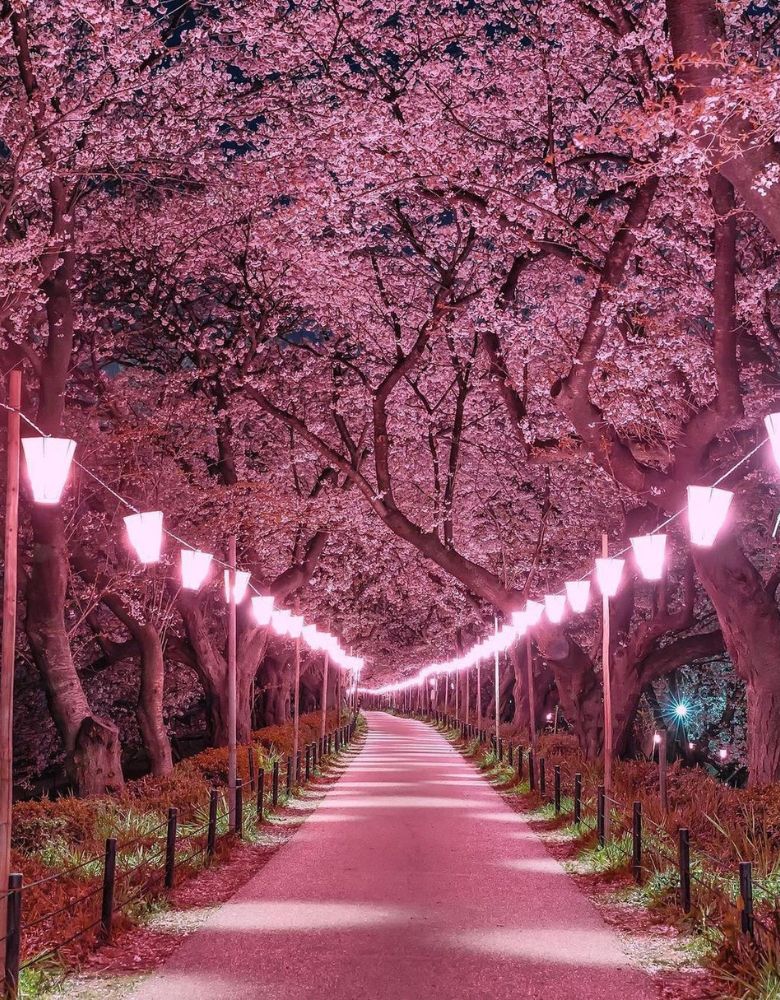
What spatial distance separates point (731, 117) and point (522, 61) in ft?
36.3

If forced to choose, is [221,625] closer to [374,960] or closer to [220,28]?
[220,28]

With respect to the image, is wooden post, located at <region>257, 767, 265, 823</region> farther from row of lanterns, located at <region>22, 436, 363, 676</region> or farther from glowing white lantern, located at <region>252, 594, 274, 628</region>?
glowing white lantern, located at <region>252, 594, 274, 628</region>

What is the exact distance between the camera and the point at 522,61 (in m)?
19.0

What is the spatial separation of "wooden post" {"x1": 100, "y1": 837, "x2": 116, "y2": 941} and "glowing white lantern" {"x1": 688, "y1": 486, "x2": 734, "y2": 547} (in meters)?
6.91

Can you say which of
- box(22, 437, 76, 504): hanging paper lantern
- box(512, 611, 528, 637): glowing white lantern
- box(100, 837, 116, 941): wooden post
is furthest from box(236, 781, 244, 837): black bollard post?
box(512, 611, 528, 637): glowing white lantern

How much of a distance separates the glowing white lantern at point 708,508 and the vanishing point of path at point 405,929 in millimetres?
4255

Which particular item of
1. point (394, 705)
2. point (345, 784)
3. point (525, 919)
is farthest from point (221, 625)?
point (394, 705)

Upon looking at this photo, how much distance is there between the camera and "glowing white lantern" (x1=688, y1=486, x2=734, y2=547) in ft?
39.4

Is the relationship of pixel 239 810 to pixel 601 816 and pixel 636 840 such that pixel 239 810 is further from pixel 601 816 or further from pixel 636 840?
pixel 636 840

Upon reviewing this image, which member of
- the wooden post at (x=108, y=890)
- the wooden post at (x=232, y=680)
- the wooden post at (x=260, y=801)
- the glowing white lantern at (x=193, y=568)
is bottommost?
the wooden post at (x=260, y=801)

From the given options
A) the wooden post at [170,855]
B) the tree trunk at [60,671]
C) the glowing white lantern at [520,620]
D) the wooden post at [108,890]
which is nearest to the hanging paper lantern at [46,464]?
the wooden post at [108,890]

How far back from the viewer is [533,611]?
25.2 metres

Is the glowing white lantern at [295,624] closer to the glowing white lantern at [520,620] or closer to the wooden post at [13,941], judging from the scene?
the glowing white lantern at [520,620]

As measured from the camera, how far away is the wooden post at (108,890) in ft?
31.7
